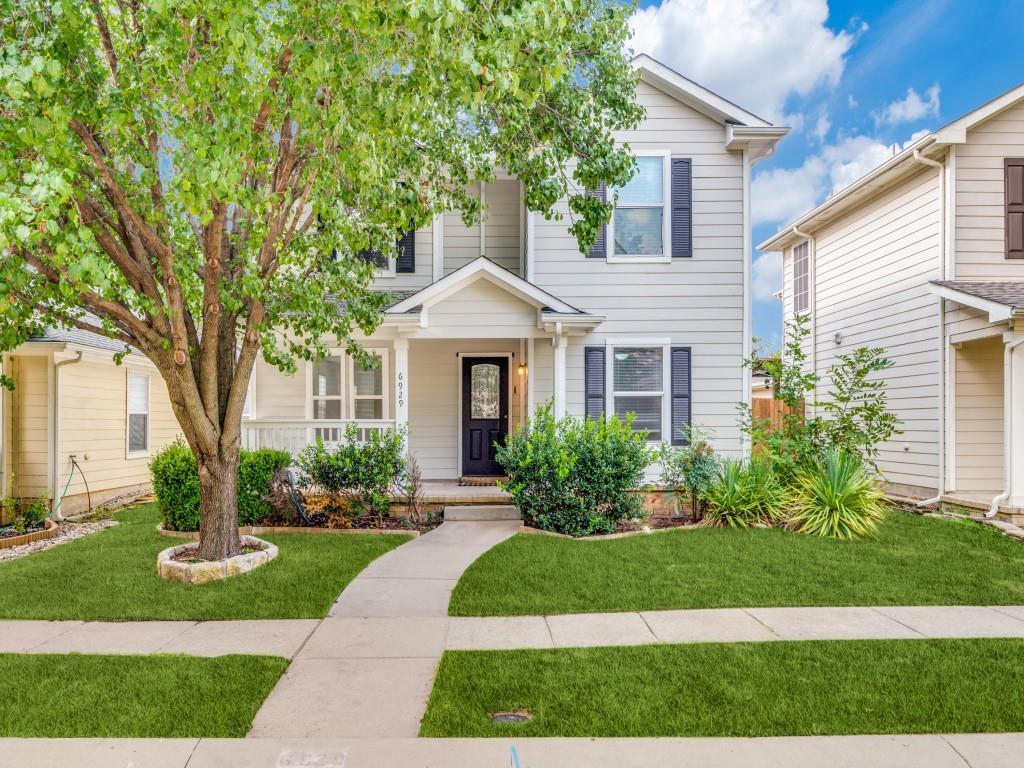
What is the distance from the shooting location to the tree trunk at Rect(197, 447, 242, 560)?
6430mm

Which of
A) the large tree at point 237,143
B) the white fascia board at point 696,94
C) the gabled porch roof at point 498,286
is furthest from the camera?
the white fascia board at point 696,94

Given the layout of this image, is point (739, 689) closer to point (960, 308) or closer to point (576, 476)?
point (576, 476)

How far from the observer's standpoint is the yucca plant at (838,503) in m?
7.97

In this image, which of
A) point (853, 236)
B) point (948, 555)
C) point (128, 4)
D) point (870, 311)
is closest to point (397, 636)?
point (128, 4)

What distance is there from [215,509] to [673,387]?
6.99 meters

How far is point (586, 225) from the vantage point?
22.7 ft

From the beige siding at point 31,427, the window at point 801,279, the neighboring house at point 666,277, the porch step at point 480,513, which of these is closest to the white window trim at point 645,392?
the neighboring house at point 666,277

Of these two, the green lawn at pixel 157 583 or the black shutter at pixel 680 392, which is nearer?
the green lawn at pixel 157 583

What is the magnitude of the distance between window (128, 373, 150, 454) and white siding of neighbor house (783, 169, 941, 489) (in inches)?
510

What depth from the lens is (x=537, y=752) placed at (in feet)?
10.3

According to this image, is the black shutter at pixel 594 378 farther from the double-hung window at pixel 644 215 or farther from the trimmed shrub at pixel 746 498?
the trimmed shrub at pixel 746 498

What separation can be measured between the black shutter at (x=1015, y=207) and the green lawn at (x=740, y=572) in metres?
4.69

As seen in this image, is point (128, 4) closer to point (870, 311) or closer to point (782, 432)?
point (782, 432)

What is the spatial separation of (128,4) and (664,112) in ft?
25.7
